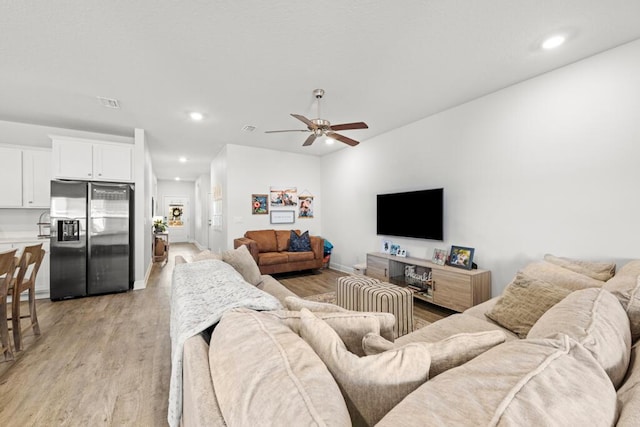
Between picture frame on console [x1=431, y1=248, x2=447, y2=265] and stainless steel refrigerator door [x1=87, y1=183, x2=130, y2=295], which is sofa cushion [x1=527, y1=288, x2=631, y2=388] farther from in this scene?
stainless steel refrigerator door [x1=87, y1=183, x2=130, y2=295]

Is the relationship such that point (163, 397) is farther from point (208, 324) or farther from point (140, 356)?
point (208, 324)

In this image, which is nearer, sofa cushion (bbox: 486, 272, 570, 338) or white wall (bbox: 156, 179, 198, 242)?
sofa cushion (bbox: 486, 272, 570, 338)

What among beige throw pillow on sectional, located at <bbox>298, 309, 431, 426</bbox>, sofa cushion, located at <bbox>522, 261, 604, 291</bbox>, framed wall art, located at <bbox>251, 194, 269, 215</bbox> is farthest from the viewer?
framed wall art, located at <bbox>251, 194, 269, 215</bbox>

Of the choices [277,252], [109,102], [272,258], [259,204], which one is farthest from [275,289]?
[259,204]

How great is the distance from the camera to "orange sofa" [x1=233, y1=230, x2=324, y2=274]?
480cm

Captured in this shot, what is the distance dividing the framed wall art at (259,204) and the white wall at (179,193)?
6.35 meters

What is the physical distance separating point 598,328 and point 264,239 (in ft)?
16.1

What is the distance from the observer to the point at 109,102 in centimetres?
330

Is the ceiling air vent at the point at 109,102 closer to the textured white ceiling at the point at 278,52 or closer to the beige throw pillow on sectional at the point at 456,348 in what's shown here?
the textured white ceiling at the point at 278,52

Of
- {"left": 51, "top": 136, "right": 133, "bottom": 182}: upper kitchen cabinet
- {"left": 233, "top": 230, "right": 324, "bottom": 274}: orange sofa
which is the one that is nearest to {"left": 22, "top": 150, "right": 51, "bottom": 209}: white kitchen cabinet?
{"left": 51, "top": 136, "right": 133, "bottom": 182}: upper kitchen cabinet

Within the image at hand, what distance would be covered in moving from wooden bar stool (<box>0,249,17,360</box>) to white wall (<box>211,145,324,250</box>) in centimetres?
323

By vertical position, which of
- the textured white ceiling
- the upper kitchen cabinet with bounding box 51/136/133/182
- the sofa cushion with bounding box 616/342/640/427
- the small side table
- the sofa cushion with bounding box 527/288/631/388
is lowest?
the small side table

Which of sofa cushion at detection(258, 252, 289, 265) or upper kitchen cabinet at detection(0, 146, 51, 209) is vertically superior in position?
→ upper kitchen cabinet at detection(0, 146, 51, 209)

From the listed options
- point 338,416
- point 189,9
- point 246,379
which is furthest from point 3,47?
point 338,416
